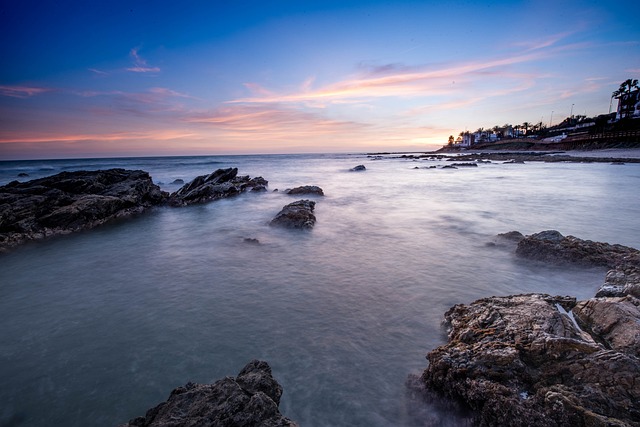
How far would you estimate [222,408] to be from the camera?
2293 millimetres

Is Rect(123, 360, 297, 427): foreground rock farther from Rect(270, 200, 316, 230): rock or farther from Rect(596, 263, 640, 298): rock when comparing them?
Rect(270, 200, 316, 230): rock

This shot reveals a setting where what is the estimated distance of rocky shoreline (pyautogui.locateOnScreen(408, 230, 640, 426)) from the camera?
2199 mm

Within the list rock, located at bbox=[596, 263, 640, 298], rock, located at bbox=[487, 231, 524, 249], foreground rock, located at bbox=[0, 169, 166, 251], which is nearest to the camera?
rock, located at bbox=[596, 263, 640, 298]

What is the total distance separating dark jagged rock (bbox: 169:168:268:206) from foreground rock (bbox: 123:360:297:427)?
14.2m

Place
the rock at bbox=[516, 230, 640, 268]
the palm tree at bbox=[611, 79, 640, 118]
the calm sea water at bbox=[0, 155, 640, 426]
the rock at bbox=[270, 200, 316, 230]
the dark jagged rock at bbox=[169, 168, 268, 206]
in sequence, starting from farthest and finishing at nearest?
the palm tree at bbox=[611, 79, 640, 118] < the dark jagged rock at bbox=[169, 168, 268, 206] < the rock at bbox=[270, 200, 316, 230] < the rock at bbox=[516, 230, 640, 268] < the calm sea water at bbox=[0, 155, 640, 426]

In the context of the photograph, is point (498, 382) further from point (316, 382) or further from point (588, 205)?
point (588, 205)

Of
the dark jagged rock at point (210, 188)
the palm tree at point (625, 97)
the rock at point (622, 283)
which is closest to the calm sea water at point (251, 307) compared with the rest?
the rock at point (622, 283)

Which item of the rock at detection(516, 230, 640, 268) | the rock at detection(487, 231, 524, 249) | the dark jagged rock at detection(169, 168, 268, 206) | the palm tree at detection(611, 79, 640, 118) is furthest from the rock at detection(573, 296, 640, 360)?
the palm tree at detection(611, 79, 640, 118)

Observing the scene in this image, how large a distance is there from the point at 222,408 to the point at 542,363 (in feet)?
9.16

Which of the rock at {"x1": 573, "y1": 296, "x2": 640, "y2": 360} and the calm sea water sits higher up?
the rock at {"x1": 573, "y1": 296, "x2": 640, "y2": 360}

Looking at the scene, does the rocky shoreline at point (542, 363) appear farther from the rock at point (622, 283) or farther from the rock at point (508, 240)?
the rock at point (508, 240)

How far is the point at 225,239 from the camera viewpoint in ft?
30.0

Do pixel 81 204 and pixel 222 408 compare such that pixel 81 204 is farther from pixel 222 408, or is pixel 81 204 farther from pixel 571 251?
pixel 571 251

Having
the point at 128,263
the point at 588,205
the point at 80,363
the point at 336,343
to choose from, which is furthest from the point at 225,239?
the point at 588,205
